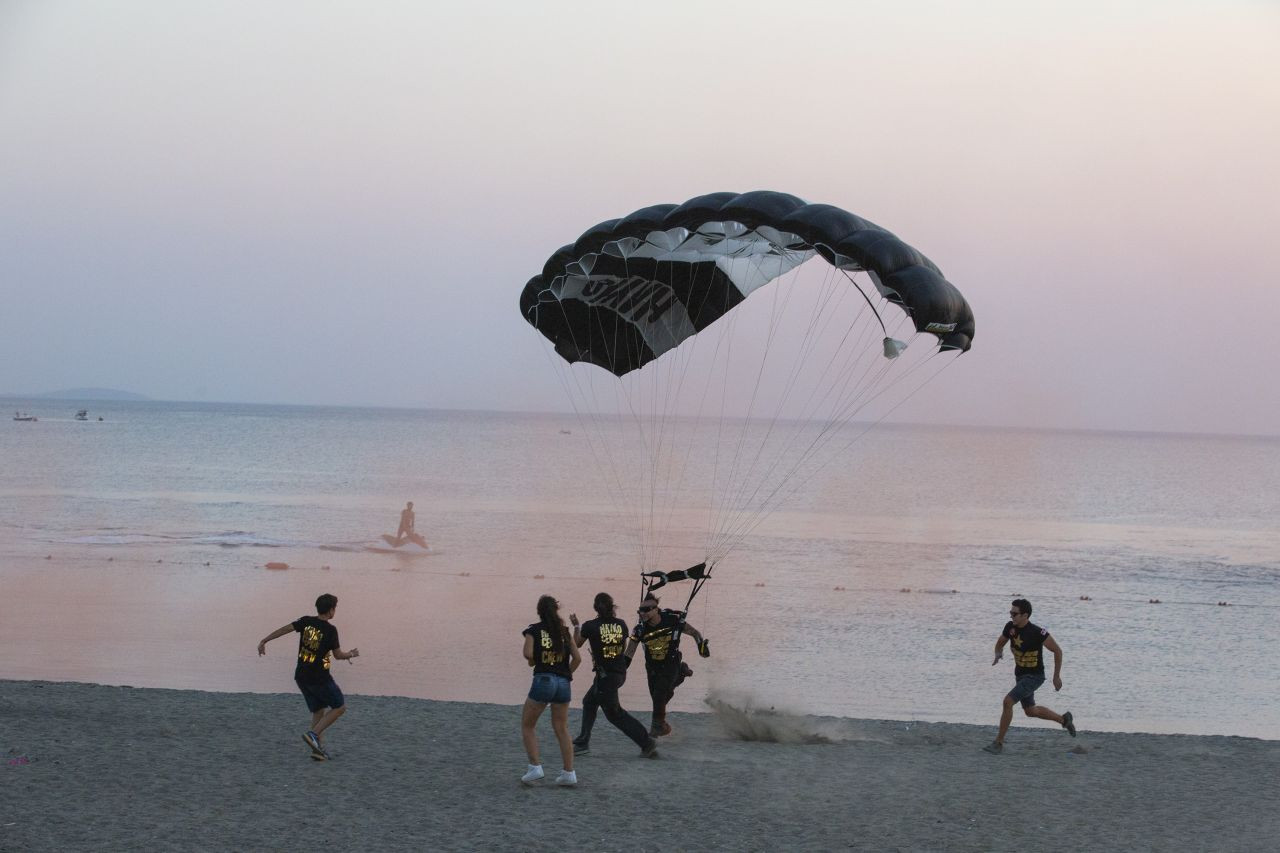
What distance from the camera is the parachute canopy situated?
28.9 ft

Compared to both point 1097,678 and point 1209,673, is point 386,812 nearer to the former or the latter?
point 1097,678

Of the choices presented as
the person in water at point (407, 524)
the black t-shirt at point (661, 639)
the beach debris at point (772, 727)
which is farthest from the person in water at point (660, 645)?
the person in water at point (407, 524)

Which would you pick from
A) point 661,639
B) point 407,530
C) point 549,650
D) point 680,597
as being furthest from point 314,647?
point 407,530

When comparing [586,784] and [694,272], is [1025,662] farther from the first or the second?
[694,272]

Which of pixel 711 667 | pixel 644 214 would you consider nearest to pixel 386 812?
pixel 644 214

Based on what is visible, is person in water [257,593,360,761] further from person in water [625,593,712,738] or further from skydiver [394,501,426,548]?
skydiver [394,501,426,548]

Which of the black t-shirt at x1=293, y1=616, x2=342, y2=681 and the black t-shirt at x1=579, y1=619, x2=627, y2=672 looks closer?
the black t-shirt at x1=293, y1=616, x2=342, y2=681

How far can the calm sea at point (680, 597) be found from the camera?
13242 millimetres

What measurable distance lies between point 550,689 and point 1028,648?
13.7 feet

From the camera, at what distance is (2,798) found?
6883 mm

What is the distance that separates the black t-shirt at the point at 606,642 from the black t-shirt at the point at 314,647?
1.76 m

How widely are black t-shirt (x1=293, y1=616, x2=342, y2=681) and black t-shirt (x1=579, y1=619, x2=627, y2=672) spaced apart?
176cm

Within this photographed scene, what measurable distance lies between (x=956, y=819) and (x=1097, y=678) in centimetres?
805

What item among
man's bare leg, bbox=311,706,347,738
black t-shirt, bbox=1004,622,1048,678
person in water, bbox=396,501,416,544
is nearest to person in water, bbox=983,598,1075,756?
black t-shirt, bbox=1004,622,1048,678
